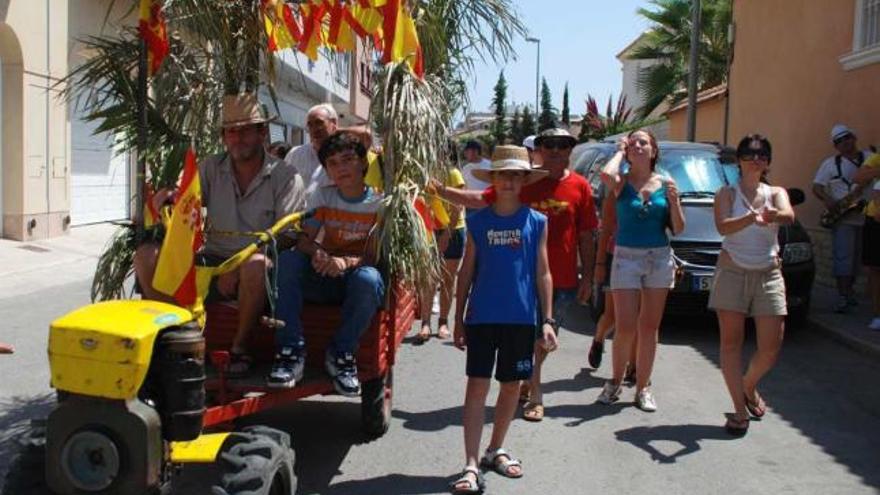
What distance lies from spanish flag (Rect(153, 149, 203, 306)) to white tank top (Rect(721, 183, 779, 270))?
3440mm

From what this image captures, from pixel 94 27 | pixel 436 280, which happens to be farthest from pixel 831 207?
pixel 94 27

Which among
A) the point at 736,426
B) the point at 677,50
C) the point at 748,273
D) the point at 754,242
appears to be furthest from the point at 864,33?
the point at 677,50

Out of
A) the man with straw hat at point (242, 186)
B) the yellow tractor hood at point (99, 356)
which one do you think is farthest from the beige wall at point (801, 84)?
the yellow tractor hood at point (99, 356)

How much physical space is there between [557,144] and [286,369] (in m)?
2.50

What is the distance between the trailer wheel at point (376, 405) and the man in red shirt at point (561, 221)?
1058 millimetres

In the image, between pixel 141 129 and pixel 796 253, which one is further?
pixel 796 253

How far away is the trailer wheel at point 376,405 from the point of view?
→ 5207 millimetres

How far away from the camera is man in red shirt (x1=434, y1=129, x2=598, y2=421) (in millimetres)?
6004

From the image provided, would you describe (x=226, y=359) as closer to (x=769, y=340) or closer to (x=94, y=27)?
(x=769, y=340)

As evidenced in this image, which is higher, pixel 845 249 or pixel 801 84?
pixel 801 84

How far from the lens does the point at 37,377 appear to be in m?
6.58

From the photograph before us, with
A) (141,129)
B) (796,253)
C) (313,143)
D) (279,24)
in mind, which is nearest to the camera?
(141,129)

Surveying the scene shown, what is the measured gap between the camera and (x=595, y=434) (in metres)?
5.79

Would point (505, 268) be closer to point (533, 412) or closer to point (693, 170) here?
point (533, 412)
